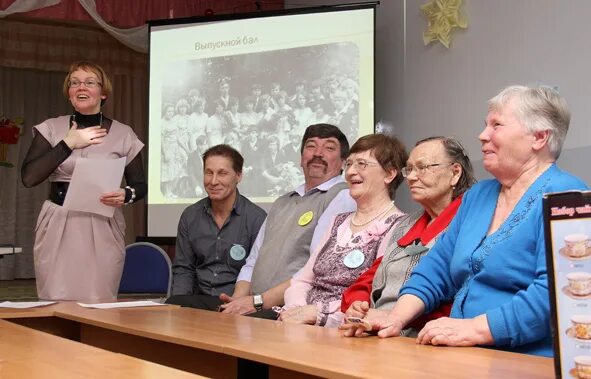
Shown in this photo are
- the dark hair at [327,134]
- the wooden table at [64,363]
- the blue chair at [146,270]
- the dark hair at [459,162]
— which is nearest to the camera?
the wooden table at [64,363]

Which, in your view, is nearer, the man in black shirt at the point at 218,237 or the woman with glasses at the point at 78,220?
the woman with glasses at the point at 78,220

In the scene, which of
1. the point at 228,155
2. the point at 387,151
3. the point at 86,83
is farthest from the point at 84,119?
the point at 387,151

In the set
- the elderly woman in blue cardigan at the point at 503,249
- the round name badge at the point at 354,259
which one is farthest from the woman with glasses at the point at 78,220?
the elderly woman in blue cardigan at the point at 503,249

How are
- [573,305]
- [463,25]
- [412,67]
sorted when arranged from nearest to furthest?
[573,305] < [463,25] < [412,67]

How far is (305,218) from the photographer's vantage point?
10.4 feet

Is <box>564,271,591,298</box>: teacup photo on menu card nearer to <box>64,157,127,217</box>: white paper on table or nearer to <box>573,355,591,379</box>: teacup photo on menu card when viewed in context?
<box>573,355,591,379</box>: teacup photo on menu card

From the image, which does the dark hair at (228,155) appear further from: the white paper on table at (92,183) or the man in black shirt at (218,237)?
the white paper on table at (92,183)

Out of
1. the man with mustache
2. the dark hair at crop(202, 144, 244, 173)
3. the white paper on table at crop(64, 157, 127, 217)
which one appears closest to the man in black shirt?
the dark hair at crop(202, 144, 244, 173)

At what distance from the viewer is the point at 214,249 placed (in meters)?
3.48

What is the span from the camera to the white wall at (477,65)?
3457 mm

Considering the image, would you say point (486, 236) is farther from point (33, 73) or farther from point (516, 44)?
point (33, 73)

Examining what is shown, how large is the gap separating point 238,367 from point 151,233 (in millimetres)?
3258

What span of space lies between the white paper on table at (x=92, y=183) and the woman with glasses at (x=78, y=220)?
3 cm

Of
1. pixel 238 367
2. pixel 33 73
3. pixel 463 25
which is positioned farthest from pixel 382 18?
pixel 33 73
